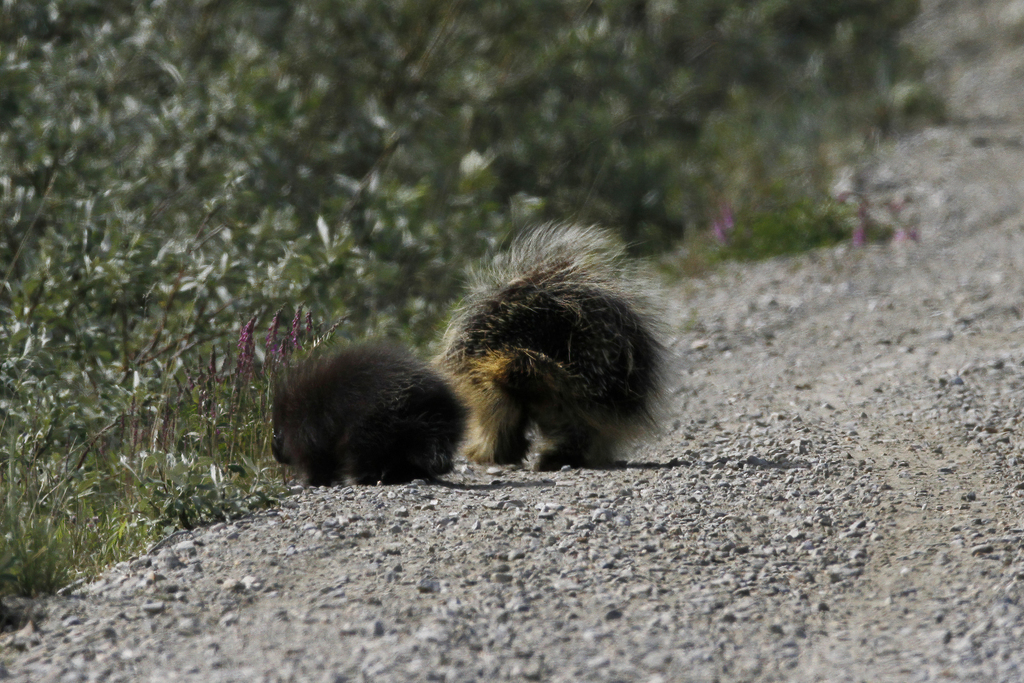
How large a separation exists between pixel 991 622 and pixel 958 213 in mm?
7559

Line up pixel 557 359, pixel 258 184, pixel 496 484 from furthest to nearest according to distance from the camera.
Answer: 1. pixel 258 184
2. pixel 557 359
3. pixel 496 484

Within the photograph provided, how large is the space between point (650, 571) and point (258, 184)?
4.78 meters

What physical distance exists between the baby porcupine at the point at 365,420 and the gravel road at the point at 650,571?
0.21 m

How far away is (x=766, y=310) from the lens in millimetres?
8328

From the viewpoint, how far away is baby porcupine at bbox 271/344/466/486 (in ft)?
15.0

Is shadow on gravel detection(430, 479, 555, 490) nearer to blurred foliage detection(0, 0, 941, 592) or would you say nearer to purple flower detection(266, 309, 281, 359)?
blurred foliage detection(0, 0, 941, 592)

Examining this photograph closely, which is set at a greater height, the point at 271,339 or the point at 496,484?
the point at 271,339

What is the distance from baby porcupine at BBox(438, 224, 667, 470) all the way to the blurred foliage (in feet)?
3.47

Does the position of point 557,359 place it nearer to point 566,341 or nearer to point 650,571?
point 566,341

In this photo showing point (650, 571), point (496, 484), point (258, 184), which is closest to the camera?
point (650, 571)

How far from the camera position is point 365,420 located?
4.55 metres

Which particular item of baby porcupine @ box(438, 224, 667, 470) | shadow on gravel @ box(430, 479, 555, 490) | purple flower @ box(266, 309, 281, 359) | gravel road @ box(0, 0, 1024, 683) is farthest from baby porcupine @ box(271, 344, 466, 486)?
purple flower @ box(266, 309, 281, 359)

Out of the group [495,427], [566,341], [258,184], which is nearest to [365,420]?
[495,427]

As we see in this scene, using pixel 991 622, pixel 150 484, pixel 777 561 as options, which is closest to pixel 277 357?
pixel 150 484
